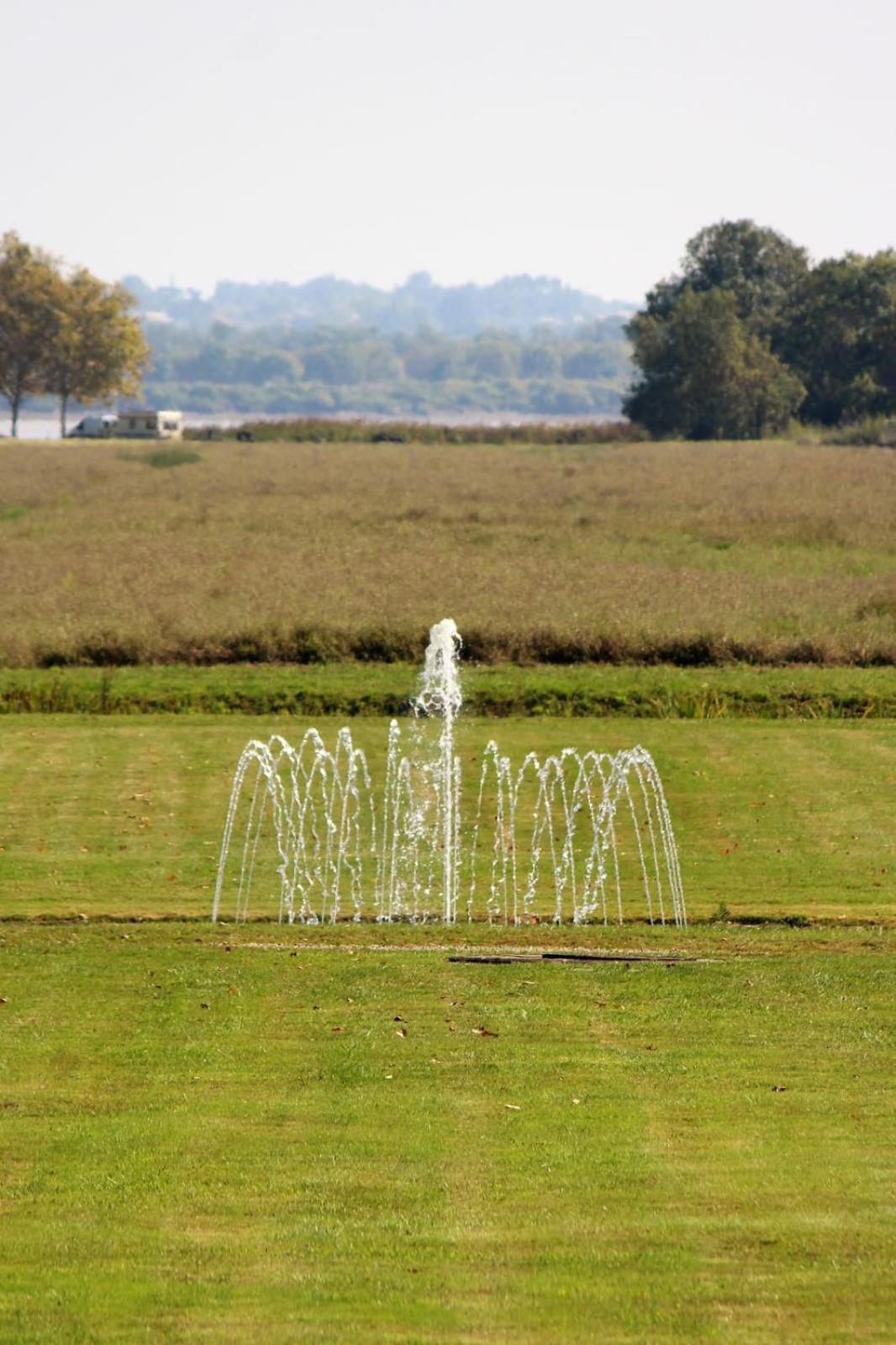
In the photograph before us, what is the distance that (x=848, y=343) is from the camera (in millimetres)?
117188

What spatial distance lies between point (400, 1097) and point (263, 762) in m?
12.8

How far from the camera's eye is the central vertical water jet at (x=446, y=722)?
21.6 m

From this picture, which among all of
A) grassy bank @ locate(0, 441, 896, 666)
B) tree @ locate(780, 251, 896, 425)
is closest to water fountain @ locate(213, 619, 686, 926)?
grassy bank @ locate(0, 441, 896, 666)

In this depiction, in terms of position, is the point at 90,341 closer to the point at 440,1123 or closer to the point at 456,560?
the point at 456,560

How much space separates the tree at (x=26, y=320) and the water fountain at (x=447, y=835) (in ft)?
342

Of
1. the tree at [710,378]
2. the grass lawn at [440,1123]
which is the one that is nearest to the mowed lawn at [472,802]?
the grass lawn at [440,1123]

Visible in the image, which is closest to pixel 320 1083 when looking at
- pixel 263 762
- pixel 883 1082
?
pixel 883 1082

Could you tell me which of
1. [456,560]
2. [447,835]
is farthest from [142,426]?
[447,835]

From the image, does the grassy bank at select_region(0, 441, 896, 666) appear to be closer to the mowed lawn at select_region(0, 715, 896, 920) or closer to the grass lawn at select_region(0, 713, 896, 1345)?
the mowed lawn at select_region(0, 715, 896, 920)

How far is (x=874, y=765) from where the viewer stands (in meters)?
26.2

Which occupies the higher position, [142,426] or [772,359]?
[772,359]

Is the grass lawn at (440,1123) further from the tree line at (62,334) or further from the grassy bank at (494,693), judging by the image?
the tree line at (62,334)

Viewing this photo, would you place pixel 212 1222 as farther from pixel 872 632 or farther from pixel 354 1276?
pixel 872 632

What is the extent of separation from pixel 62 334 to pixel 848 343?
50.1 m
